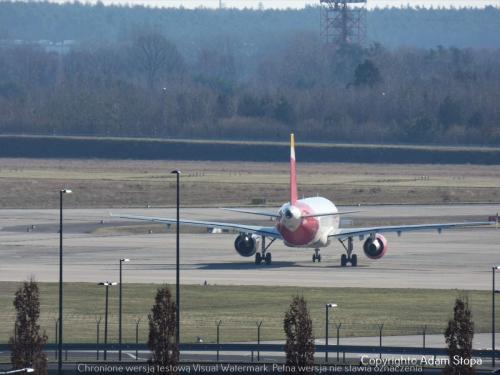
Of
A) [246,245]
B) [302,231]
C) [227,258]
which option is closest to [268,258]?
[246,245]

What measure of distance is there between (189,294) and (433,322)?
13.6m

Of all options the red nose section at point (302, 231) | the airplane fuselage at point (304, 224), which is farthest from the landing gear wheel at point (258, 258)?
the red nose section at point (302, 231)

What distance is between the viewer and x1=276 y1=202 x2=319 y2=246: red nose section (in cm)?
8656

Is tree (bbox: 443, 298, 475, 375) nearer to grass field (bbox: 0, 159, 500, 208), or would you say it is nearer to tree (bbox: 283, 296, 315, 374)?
tree (bbox: 283, 296, 315, 374)

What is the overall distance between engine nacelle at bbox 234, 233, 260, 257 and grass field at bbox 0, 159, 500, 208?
1696 inches

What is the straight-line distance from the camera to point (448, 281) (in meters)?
79.9

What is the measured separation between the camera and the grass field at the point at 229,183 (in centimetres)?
13812

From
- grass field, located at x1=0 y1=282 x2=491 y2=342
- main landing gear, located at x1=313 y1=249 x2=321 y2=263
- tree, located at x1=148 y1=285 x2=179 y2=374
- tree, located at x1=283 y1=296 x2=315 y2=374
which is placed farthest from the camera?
main landing gear, located at x1=313 y1=249 x2=321 y2=263

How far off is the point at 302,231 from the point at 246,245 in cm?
468

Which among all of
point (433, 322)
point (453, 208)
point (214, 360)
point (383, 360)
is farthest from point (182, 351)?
point (453, 208)

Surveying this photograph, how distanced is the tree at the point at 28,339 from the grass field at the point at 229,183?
274 ft

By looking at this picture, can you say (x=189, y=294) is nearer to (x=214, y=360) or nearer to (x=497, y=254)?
(x=214, y=360)

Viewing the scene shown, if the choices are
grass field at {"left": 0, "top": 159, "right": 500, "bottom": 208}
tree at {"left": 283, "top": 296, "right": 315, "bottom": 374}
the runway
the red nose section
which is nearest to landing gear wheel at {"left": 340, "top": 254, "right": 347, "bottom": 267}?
the runway

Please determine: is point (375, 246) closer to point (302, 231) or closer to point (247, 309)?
point (302, 231)
